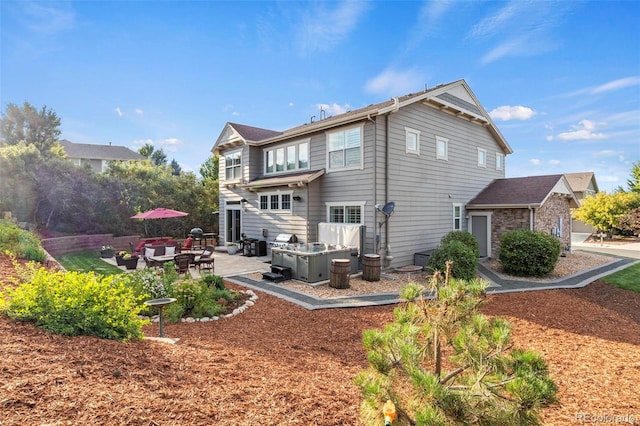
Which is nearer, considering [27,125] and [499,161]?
[499,161]

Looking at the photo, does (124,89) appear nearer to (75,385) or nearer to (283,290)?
(283,290)

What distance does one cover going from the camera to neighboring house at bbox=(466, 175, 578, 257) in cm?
1318

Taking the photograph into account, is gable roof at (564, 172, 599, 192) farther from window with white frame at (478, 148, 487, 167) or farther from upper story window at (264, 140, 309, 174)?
upper story window at (264, 140, 309, 174)

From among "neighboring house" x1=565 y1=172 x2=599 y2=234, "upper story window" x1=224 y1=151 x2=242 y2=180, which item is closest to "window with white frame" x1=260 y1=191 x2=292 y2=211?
"upper story window" x1=224 y1=151 x2=242 y2=180

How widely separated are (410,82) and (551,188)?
8.18m

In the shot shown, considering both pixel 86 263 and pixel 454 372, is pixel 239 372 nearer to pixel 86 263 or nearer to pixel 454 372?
pixel 454 372

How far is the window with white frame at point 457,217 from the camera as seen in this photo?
563 inches

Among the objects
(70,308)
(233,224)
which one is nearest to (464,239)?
(70,308)

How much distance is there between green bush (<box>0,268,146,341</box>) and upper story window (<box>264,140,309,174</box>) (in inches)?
414

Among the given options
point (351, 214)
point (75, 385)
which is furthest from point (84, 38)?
point (75, 385)

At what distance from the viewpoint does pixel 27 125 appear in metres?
32.5

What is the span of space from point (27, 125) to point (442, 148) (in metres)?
42.4

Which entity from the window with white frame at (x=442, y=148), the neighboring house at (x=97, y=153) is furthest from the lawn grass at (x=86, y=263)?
the neighboring house at (x=97, y=153)

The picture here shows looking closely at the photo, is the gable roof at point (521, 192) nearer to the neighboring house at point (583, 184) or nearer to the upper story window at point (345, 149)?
the upper story window at point (345, 149)
